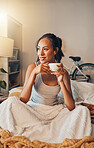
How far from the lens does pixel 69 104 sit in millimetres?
957

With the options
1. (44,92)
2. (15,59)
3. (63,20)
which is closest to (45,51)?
(44,92)

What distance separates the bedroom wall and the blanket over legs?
8.71 ft

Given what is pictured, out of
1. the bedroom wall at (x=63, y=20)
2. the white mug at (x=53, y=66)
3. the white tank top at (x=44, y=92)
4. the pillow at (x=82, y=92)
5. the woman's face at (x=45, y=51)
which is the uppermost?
the bedroom wall at (x=63, y=20)

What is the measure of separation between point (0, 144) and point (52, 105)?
447 millimetres

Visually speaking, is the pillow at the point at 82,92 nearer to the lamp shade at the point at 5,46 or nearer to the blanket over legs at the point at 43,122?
the blanket over legs at the point at 43,122

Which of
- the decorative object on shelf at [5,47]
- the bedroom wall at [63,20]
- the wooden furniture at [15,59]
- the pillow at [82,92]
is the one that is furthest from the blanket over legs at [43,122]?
the bedroom wall at [63,20]

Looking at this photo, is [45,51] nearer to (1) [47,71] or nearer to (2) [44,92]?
(1) [47,71]

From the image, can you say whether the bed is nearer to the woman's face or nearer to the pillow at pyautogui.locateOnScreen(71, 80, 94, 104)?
the pillow at pyautogui.locateOnScreen(71, 80, 94, 104)

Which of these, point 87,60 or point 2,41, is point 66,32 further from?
point 2,41

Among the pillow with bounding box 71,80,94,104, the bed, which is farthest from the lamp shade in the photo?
the pillow with bounding box 71,80,94,104

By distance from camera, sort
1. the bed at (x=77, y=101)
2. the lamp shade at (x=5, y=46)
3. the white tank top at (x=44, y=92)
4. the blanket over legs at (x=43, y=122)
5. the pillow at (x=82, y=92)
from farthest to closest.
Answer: the lamp shade at (x=5, y=46)
the pillow at (x=82, y=92)
the white tank top at (x=44, y=92)
the blanket over legs at (x=43, y=122)
the bed at (x=77, y=101)

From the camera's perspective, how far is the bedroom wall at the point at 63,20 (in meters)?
3.31

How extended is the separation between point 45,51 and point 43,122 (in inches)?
17.8

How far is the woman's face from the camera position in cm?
96
